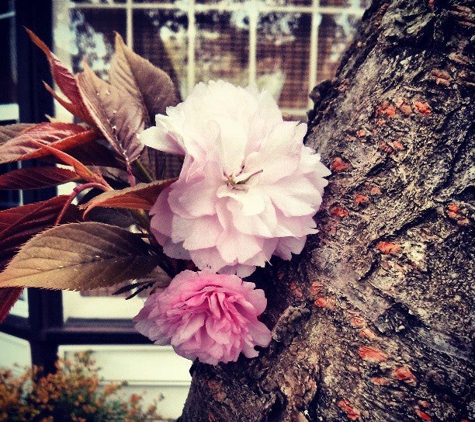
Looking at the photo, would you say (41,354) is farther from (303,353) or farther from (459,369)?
(459,369)

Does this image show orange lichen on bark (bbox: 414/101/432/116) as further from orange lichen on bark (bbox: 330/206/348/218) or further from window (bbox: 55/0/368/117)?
window (bbox: 55/0/368/117)

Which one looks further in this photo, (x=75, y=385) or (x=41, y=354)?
(x=41, y=354)

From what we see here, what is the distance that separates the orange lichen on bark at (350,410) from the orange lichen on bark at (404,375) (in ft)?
0.17

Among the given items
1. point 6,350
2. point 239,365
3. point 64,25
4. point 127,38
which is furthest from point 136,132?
point 6,350

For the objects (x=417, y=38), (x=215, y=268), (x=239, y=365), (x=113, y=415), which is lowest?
(x=113, y=415)

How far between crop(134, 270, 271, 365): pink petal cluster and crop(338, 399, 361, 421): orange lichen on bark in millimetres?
100

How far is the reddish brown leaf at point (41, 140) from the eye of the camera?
398 mm

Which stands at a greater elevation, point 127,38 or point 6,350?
point 127,38

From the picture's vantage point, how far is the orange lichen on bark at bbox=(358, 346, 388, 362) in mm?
385

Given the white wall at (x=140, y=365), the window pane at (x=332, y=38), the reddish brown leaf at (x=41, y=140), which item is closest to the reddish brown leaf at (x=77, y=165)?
the reddish brown leaf at (x=41, y=140)

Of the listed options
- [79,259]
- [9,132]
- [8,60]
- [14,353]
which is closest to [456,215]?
[79,259]

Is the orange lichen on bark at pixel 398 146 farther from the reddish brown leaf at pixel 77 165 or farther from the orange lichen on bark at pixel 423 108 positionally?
the reddish brown leaf at pixel 77 165

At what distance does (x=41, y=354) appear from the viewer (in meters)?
1.94

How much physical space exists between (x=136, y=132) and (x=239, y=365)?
305mm
